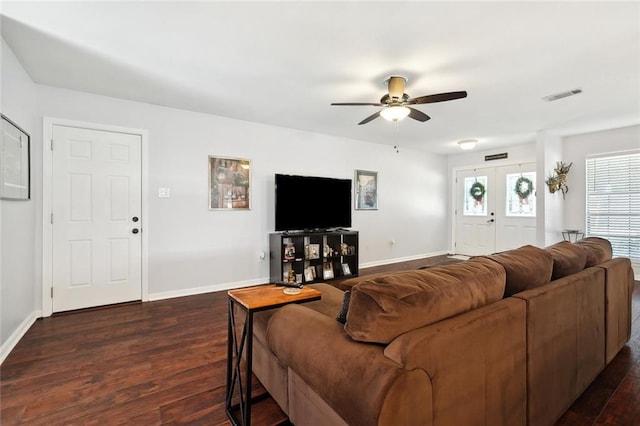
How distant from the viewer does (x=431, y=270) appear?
132cm

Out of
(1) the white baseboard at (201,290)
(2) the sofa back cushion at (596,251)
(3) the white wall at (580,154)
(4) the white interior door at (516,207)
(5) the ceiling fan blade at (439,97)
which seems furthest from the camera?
(4) the white interior door at (516,207)

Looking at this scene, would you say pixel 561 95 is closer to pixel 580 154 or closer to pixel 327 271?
pixel 580 154

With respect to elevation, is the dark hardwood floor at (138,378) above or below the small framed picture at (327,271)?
below

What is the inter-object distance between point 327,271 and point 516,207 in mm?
4191

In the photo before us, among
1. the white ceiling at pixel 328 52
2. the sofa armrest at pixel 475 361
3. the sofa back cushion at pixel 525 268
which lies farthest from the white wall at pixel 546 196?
the sofa armrest at pixel 475 361

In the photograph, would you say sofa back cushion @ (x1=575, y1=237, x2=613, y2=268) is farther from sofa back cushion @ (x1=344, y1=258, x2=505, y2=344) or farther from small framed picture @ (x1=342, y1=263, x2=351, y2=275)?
small framed picture @ (x1=342, y1=263, x2=351, y2=275)

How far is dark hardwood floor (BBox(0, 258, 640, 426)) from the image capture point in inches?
64.9

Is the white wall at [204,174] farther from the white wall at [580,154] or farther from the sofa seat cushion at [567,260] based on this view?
the white wall at [580,154]

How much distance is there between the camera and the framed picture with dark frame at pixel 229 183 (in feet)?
13.1

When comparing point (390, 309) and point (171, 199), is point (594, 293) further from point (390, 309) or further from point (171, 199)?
point (171, 199)

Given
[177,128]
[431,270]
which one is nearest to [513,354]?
[431,270]

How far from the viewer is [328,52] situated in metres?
2.42

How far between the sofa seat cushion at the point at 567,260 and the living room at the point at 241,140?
157cm

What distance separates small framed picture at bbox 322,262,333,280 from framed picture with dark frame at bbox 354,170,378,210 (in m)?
1.28
